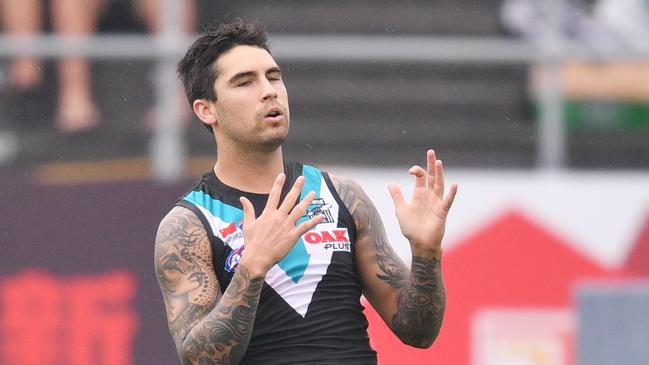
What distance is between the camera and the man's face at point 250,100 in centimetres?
470

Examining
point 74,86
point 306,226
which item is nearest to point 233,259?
point 306,226

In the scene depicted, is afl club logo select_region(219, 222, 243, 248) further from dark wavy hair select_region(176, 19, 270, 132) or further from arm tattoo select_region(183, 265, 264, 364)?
dark wavy hair select_region(176, 19, 270, 132)

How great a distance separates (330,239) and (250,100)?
1.74 feet

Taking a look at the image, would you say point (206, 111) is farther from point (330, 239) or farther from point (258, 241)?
point (258, 241)

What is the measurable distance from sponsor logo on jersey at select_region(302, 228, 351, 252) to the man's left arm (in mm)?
93

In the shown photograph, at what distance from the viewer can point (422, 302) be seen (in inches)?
186

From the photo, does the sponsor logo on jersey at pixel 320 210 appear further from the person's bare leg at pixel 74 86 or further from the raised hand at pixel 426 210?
the person's bare leg at pixel 74 86

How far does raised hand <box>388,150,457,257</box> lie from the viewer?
4.64 meters

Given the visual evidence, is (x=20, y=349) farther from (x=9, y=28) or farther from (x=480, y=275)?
(x=480, y=275)

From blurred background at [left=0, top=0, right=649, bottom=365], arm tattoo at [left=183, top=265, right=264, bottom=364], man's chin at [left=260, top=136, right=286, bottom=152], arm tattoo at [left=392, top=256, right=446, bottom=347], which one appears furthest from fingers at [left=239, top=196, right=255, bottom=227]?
blurred background at [left=0, top=0, right=649, bottom=365]

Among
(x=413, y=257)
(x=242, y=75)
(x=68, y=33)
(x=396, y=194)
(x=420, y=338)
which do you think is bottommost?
(x=420, y=338)

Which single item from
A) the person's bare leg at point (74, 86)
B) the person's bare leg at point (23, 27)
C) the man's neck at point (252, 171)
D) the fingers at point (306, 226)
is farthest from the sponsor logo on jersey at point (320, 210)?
the person's bare leg at point (23, 27)

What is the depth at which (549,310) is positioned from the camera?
834 centimetres

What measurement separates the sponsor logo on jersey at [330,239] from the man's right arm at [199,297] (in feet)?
1.12
